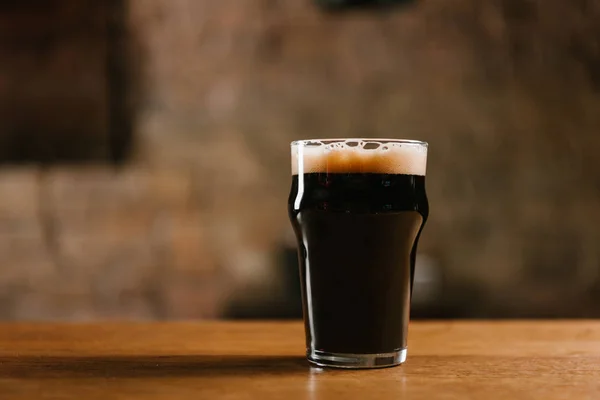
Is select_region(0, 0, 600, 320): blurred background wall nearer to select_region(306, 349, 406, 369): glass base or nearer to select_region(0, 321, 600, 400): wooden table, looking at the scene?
select_region(0, 321, 600, 400): wooden table

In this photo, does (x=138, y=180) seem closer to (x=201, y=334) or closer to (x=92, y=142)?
(x=92, y=142)

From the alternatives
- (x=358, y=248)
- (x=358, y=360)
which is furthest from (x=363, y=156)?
(x=358, y=360)

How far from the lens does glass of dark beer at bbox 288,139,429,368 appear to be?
73 cm

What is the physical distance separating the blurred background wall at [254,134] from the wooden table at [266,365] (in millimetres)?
1585

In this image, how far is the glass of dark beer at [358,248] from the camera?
727 millimetres

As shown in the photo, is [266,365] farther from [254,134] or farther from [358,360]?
[254,134]

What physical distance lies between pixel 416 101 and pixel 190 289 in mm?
979

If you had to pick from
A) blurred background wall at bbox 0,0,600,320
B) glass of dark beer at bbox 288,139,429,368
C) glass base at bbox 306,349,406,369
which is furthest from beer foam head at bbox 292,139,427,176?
blurred background wall at bbox 0,0,600,320

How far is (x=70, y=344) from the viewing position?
86 centimetres

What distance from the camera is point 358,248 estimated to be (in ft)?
2.38

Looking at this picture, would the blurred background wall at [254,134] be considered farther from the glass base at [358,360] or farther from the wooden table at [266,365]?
the glass base at [358,360]

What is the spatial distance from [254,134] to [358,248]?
191 centimetres

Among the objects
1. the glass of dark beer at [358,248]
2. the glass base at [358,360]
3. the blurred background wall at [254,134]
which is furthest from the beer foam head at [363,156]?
the blurred background wall at [254,134]

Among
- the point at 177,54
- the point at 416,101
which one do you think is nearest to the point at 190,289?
the point at 177,54
